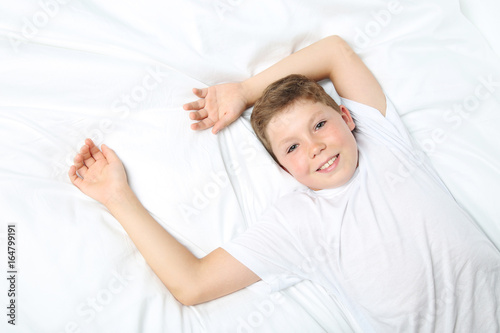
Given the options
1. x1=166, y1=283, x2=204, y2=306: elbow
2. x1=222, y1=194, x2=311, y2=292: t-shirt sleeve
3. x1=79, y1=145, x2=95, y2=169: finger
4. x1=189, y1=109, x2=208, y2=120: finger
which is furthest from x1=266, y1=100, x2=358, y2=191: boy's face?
x1=79, y1=145, x2=95, y2=169: finger

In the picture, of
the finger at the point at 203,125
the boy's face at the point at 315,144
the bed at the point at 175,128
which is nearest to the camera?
the bed at the point at 175,128

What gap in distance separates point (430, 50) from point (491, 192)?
45cm

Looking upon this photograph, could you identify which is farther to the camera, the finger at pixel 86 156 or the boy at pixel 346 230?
the finger at pixel 86 156

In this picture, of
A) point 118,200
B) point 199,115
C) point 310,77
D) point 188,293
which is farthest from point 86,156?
point 310,77

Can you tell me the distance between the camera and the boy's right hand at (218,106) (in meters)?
1.16

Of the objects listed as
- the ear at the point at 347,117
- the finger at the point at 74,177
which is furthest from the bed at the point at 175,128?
the ear at the point at 347,117

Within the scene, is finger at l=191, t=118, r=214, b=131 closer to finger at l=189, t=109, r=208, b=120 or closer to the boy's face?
finger at l=189, t=109, r=208, b=120

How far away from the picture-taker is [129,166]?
1.08 metres

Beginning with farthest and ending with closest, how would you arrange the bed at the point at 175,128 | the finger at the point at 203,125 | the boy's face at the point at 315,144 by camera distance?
the finger at the point at 203,125 < the boy's face at the point at 315,144 < the bed at the point at 175,128

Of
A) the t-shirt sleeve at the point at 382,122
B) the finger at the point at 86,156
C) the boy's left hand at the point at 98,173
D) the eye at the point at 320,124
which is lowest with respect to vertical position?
the t-shirt sleeve at the point at 382,122

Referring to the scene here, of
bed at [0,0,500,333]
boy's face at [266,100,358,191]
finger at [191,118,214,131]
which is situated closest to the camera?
bed at [0,0,500,333]

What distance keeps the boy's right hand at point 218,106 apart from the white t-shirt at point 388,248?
0.29 metres

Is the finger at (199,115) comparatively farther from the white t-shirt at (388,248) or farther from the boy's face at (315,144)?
the white t-shirt at (388,248)

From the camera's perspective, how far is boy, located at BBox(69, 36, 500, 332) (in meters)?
0.95
